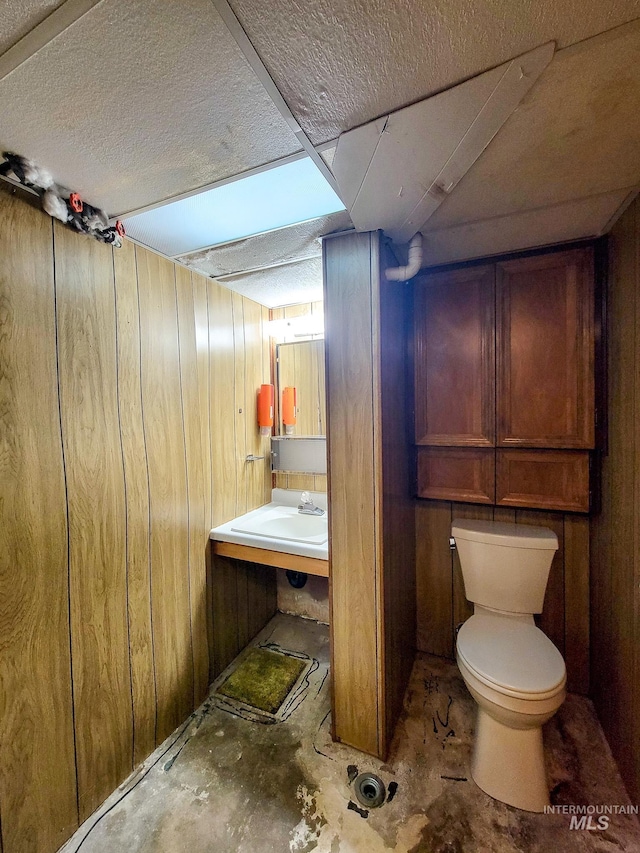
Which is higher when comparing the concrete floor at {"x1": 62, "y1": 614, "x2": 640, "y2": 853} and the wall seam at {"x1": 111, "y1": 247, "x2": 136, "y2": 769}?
the wall seam at {"x1": 111, "y1": 247, "x2": 136, "y2": 769}

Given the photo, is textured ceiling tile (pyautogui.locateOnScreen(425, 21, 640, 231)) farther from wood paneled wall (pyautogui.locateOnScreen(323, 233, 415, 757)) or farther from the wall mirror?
the wall mirror

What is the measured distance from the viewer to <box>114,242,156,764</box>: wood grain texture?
1378 millimetres

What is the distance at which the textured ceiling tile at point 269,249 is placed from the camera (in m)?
1.37

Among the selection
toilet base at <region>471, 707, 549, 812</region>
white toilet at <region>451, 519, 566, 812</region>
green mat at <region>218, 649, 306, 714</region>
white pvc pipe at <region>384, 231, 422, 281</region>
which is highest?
white pvc pipe at <region>384, 231, 422, 281</region>

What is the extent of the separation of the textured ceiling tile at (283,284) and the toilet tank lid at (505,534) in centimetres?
160

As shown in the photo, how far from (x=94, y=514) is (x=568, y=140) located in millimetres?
1973

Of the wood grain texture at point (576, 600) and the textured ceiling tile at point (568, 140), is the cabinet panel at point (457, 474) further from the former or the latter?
the textured ceiling tile at point (568, 140)

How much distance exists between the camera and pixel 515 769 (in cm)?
125

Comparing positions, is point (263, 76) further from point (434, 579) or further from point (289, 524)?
point (434, 579)

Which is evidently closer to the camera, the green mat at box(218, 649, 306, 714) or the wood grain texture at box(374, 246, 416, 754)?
the wood grain texture at box(374, 246, 416, 754)

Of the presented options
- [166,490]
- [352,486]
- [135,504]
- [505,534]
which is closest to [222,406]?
[166,490]

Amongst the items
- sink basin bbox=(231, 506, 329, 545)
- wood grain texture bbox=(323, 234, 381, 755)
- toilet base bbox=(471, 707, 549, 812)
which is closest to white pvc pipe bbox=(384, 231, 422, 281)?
wood grain texture bbox=(323, 234, 381, 755)

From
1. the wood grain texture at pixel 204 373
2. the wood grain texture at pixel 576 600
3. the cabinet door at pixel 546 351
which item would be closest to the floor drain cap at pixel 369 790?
the wood grain texture at pixel 576 600

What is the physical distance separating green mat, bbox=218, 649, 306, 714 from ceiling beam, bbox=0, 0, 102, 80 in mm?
2445
